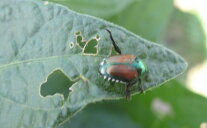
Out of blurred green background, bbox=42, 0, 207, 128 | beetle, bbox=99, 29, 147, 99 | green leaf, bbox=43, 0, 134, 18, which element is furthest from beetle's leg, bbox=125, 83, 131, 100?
green leaf, bbox=43, 0, 134, 18

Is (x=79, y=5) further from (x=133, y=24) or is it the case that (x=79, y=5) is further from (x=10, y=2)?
(x=10, y=2)

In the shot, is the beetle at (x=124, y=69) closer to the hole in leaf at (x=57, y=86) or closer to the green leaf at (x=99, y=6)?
the hole in leaf at (x=57, y=86)

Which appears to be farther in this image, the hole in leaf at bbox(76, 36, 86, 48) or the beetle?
the beetle

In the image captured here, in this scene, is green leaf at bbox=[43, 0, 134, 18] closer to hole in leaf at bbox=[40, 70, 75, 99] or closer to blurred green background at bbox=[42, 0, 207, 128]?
blurred green background at bbox=[42, 0, 207, 128]

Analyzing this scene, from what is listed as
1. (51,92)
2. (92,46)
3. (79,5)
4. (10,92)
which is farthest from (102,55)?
(79,5)

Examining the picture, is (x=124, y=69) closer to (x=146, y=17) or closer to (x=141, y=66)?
(x=141, y=66)

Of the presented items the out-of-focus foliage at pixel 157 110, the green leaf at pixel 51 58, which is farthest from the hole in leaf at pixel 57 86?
the out-of-focus foliage at pixel 157 110
